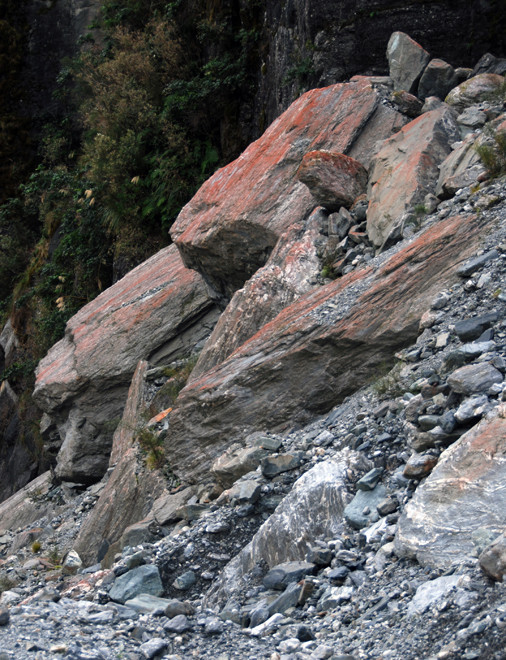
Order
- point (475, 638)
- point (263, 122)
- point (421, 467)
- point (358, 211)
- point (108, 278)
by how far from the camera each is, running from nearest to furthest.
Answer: point (475, 638) → point (421, 467) → point (358, 211) → point (263, 122) → point (108, 278)

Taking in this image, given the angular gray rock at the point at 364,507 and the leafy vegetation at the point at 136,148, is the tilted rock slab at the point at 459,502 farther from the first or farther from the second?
the leafy vegetation at the point at 136,148

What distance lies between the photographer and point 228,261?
969cm

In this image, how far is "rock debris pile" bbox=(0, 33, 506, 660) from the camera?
3.75 metres

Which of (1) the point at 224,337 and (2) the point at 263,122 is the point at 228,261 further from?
(2) the point at 263,122

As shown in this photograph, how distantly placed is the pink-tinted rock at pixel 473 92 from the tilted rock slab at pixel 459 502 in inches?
243

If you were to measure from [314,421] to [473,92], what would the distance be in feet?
16.8

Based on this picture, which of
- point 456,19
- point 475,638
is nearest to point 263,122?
point 456,19

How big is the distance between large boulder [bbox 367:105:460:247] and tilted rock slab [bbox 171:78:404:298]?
2.48 ft

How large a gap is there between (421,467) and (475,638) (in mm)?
1545

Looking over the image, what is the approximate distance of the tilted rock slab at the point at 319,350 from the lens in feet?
21.4

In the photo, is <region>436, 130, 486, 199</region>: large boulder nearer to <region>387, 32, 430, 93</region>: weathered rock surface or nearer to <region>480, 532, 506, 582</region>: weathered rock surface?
<region>387, 32, 430, 93</region>: weathered rock surface

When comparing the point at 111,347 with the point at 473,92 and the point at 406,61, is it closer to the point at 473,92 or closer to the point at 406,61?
the point at 406,61

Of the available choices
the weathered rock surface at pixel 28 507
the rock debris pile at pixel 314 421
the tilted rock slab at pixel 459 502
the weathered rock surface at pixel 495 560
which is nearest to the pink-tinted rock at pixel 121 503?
the rock debris pile at pixel 314 421

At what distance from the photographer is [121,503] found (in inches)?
341
